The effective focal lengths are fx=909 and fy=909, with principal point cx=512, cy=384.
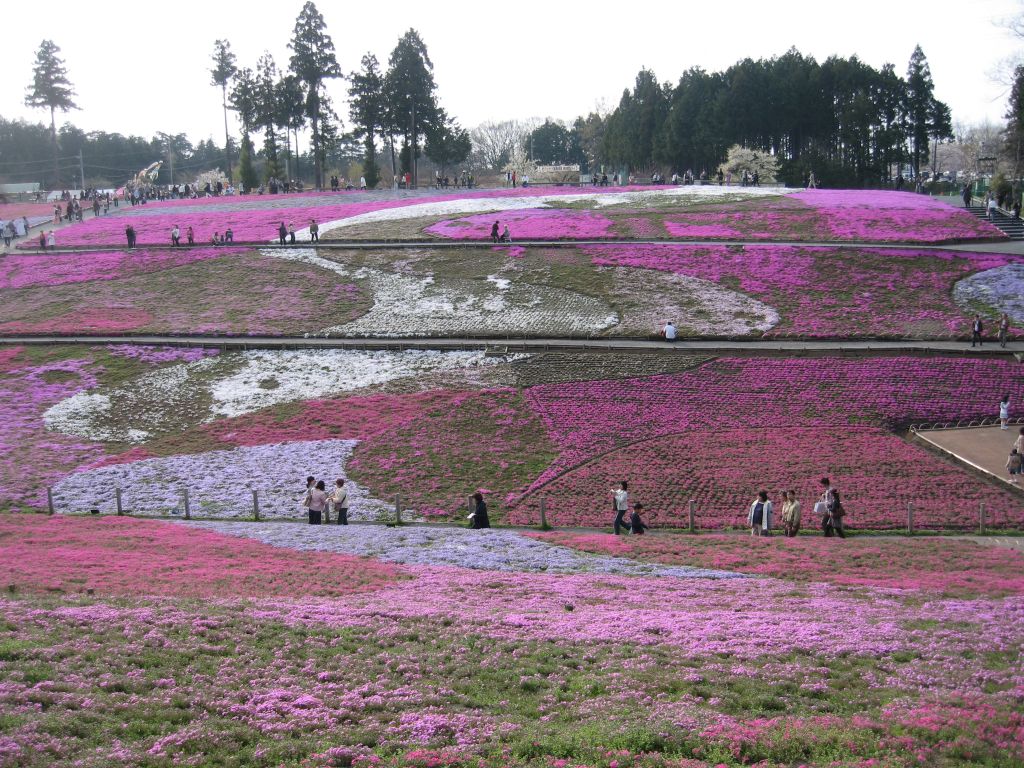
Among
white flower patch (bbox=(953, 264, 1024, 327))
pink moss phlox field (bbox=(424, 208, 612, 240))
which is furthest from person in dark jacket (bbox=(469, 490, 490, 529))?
pink moss phlox field (bbox=(424, 208, 612, 240))

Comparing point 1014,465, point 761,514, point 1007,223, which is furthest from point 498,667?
point 1007,223

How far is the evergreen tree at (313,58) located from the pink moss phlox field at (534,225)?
3027cm

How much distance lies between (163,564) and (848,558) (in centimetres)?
1375

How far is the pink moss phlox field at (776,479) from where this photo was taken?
2353 centimetres

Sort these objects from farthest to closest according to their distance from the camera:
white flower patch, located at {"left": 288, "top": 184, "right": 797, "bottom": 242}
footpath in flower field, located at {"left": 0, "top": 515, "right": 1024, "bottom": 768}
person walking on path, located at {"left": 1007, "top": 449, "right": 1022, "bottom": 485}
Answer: white flower patch, located at {"left": 288, "top": 184, "right": 797, "bottom": 242} < person walking on path, located at {"left": 1007, "top": 449, "right": 1022, "bottom": 485} < footpath in flower field, located at {"left": 0, "top": 515, "right": 1024, "bottom": 768}

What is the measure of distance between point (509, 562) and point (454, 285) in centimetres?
2783

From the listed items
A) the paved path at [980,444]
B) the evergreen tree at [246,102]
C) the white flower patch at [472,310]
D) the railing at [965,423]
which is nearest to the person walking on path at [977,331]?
the railing at [965,423]

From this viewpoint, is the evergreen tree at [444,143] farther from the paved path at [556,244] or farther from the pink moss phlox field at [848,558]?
the pink moss phlox field at [848,558]

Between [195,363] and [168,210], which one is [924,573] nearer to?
[195,363]

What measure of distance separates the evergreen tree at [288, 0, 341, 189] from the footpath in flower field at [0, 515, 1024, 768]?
73138mm

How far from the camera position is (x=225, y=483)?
27.0m

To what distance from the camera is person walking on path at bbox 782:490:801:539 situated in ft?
69.9

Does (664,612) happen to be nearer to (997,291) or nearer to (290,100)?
(997,291)

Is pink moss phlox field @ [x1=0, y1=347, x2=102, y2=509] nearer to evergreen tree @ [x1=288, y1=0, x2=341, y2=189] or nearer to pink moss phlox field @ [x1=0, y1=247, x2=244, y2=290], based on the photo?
pink moss phlox field @ [x1=0, y1=247, x2=244, y2=290]
